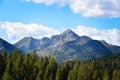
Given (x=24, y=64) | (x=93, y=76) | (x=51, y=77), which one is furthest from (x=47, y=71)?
(x=93, y=76)

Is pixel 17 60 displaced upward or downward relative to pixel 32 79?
upward

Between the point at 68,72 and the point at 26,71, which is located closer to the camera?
the point at 26,71

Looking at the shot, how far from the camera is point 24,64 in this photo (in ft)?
382

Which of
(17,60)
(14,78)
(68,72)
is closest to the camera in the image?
(14,78)

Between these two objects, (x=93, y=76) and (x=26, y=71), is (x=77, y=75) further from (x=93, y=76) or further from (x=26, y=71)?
(x=26, y=71)

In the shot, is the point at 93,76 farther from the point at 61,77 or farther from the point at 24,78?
the point at 24,78

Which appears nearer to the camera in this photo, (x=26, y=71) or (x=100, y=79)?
(x=26, y=71)

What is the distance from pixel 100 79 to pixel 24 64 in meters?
34.0

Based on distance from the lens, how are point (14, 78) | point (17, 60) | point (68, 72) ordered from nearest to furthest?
point (14, 78)
point (17, 60)
point (68, 72)

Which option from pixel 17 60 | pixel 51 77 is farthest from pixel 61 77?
pixel 17 60

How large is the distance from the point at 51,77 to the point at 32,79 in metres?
7.93

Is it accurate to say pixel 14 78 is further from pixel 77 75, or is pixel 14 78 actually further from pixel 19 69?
pixel 77 75

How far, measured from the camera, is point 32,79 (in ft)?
385

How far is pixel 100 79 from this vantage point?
12506 centimetres
